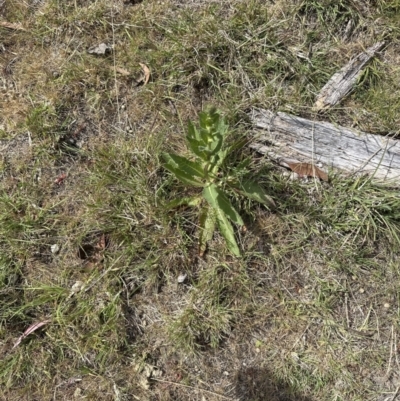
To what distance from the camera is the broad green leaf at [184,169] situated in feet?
8.68

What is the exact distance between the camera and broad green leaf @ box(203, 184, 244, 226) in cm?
264

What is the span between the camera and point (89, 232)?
9.72 feet

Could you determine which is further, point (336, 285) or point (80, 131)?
point (80, 131)

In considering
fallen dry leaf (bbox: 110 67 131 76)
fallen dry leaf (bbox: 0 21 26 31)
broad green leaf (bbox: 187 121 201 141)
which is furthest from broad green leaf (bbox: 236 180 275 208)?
fallen dry leaf (bbox: 0 21 26 31)

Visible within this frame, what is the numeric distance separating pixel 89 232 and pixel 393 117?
204 cm

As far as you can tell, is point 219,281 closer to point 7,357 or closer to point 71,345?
point 71,345

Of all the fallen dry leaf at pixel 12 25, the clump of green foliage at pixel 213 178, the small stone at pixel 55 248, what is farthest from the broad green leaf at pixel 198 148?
the fallen dry leaf at pixel 12 25

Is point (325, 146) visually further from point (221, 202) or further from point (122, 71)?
point (122, 71)

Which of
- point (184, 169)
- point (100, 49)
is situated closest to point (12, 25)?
point (100, 49)

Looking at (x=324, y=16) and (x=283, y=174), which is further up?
(x=324, y=16)

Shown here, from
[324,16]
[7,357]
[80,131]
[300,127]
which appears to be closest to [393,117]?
[300,127]

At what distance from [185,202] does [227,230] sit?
0.32 m

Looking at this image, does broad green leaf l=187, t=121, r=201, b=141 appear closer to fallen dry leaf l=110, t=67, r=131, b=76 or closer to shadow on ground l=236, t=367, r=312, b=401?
fallen dry leaf l=110, t=67, r=131, b=76

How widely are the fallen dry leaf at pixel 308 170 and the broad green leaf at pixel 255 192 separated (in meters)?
0.25
